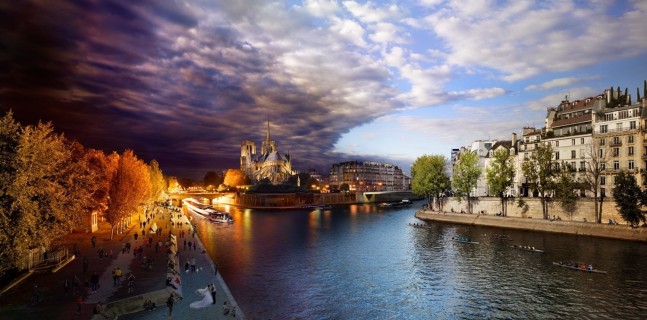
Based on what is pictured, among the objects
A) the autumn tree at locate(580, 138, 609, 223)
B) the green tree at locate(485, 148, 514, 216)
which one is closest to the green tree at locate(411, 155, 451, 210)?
the green tree at locate(485, 148, 514, 216)

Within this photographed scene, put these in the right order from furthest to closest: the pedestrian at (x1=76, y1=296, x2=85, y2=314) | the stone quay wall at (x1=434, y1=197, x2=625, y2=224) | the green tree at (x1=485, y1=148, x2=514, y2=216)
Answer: the green tree at (x1=485, y1=148, x2=514, y2=216) < the stone quay wall at (x1=434, y1=197, x2=625, y2=224) < the pedestrian at (x1=76, y1=296, x2=85, y2=314)

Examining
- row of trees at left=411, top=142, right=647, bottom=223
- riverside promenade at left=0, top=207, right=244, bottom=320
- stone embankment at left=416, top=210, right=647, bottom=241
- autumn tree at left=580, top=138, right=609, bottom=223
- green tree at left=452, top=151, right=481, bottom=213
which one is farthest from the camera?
green tree at left=452, top=151, right=481, bottom=213

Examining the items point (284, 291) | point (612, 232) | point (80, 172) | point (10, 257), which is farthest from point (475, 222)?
point (10, 257)

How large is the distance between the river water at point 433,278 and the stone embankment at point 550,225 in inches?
70.3

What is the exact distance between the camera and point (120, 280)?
39.0 metres

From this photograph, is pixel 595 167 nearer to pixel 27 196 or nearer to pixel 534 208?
pixel 534 208

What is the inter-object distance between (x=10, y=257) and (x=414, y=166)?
10496 cm

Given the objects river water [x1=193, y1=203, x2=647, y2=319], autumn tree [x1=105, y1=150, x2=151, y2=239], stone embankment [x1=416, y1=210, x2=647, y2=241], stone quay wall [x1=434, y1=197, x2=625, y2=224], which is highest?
autumn tree [x1=105, y1=150, x2=151, y2=239]

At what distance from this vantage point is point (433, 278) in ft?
159

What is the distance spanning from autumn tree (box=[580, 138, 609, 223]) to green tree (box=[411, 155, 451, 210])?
35369 millimetres

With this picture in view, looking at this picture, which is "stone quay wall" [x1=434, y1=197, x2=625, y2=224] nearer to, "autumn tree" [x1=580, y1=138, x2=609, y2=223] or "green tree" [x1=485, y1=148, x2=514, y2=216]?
"autumn tree" [x1=580, y1=138, x2=609, y2=223]

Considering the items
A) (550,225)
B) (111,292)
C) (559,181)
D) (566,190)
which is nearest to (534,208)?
(550,225)

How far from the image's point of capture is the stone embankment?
66250 mm

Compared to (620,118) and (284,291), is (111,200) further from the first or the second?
(620,118)
